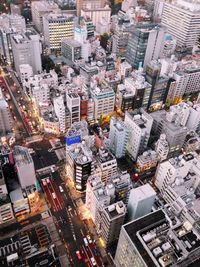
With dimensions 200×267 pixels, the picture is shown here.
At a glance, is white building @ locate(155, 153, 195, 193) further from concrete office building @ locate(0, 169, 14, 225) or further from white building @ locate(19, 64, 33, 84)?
white building @ locate(19, 64, 33, 84)

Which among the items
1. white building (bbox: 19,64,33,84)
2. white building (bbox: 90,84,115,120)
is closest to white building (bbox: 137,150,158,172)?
white building (bbox: 90,84,115,120)

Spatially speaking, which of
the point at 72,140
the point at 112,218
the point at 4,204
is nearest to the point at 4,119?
the point at 72,140

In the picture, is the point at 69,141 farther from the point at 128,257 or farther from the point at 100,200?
the point at 128,257

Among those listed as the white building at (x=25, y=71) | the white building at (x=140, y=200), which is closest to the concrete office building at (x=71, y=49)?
the white building at (x=25, y=71)

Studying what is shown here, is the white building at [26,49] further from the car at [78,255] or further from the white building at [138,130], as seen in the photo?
the car at [78,255]

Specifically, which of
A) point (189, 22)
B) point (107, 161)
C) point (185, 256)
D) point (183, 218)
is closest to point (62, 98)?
point (107, 161)

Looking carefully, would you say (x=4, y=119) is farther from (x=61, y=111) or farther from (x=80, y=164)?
(x=80, y=164)
